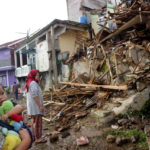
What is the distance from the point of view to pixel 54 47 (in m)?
12.0

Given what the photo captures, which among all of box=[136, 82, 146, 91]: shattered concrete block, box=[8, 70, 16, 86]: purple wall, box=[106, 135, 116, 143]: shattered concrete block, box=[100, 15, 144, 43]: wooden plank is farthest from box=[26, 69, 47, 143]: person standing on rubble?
box=[8, 70, 16, 86]: purple wall

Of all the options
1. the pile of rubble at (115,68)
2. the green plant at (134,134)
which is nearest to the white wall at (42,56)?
the pile of rubble at (115,68)

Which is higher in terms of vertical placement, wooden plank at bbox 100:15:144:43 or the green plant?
wooden plank at bbox 100:15:144:43

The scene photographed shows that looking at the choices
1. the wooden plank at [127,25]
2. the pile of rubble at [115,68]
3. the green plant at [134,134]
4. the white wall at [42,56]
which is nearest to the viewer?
the green plant at [134,134]

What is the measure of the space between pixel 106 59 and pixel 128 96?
7.85 feet

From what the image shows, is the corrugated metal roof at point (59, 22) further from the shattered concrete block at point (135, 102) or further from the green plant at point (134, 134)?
the green plant at point (134, 134)

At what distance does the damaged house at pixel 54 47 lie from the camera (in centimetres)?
1177

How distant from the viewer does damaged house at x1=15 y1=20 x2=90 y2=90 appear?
1177 cm

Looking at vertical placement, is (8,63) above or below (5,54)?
below

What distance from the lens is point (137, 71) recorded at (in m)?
5.71

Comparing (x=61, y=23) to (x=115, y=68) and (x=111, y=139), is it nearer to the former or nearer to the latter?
(x=115, y=68)

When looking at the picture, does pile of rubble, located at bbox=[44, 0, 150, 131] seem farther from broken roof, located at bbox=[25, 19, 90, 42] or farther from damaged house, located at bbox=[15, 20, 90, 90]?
broken roof, located at bbox=[25, 19, 90, 42]

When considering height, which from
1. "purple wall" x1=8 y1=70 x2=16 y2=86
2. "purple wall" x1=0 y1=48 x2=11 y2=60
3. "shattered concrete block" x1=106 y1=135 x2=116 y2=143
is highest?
"purple wall" x1=0 y1=48 x2=11 y2=60

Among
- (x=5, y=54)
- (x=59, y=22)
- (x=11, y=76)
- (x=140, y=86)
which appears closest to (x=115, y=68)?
(x=140, y=86)
